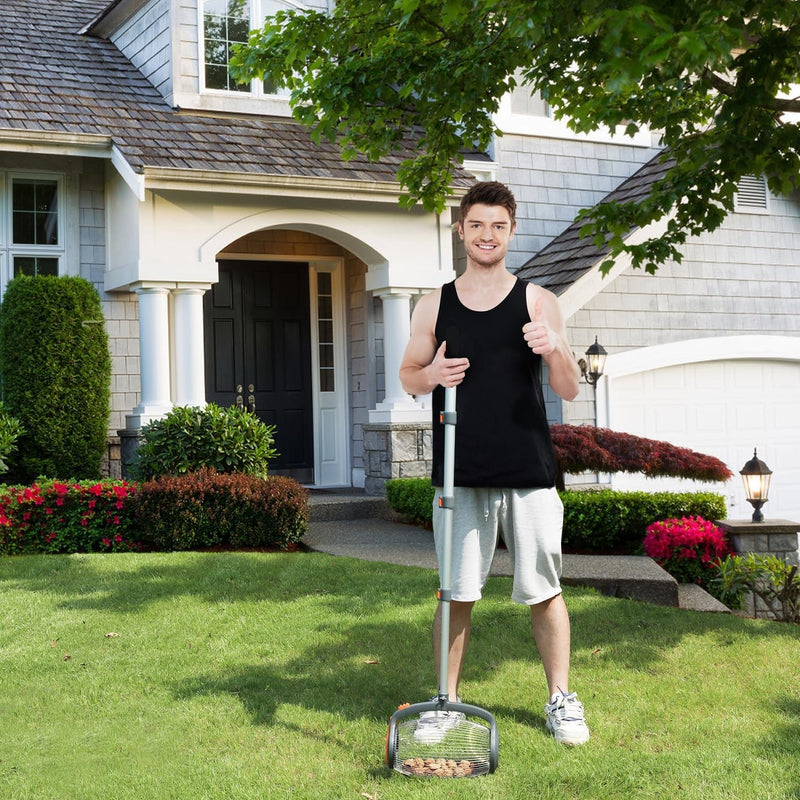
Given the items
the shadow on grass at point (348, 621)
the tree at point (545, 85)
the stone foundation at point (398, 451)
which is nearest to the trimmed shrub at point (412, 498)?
the stone foundation at point (398, 451)

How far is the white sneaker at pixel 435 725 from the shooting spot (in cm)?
382

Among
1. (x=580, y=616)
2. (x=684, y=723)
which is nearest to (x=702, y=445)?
(x=580, y=616)

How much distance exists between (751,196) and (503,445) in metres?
9.83

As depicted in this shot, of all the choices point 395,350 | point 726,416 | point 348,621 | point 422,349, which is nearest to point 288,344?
point 395,350

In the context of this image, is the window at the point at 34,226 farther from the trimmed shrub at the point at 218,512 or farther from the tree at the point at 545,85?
the tree at the point at 545,85

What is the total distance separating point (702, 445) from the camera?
12.3m

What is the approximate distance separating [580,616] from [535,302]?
2587 millimetres

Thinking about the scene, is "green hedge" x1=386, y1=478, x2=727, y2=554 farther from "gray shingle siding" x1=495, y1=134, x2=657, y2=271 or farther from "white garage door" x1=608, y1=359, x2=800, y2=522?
"gray shingle siding" x1=495, y1=134, x2=657, y2=271

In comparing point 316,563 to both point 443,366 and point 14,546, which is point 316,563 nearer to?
point 14,546

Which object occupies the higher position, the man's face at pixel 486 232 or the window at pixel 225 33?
the window at pixel 225 33

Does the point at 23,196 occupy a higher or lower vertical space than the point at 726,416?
higher

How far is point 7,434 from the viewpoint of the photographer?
Result: 28.9 feet

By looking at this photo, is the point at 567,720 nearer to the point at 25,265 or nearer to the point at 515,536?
Result: the point at 515,536

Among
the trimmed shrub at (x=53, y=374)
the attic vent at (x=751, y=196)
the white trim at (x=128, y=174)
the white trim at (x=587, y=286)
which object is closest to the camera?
the white trim at (x=128, y=174)
